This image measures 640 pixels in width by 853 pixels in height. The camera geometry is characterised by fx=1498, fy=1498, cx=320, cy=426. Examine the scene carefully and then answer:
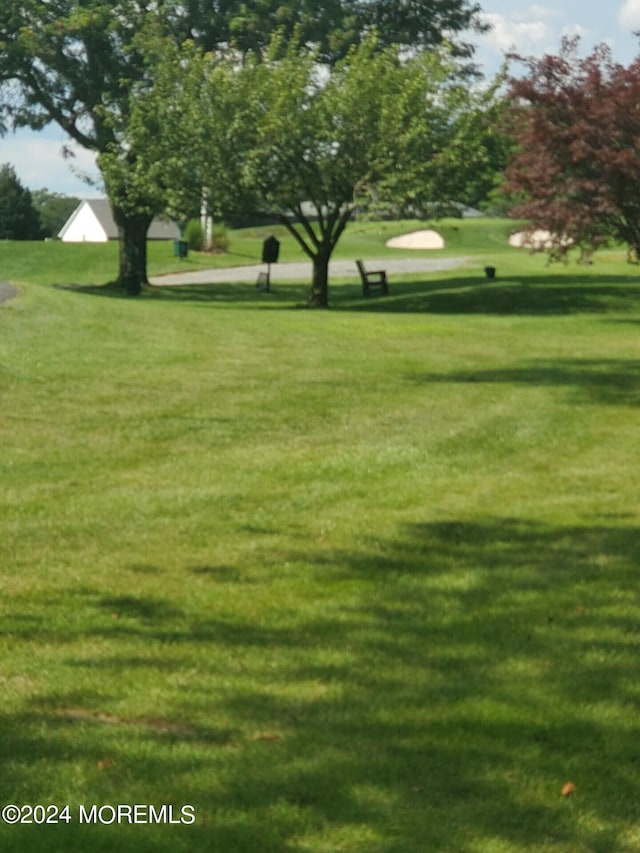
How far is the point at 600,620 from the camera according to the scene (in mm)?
6996

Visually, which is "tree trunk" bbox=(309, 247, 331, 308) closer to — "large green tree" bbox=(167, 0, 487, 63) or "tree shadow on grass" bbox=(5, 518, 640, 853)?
"large green tree" bbox=(167, 0, 487, 63)

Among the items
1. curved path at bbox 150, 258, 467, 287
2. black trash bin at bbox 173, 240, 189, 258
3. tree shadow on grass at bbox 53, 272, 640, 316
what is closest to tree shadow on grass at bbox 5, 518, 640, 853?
tree shadow on grass at bbox 53, 272, 640, 316

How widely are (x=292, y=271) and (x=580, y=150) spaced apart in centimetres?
3515

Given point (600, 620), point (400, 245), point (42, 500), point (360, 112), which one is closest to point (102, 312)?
point (360, 112)

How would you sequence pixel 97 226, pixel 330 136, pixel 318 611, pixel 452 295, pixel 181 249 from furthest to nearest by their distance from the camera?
pixel 97 226 → pixel 181 249 → pixel 452 295 → pixel 330 136 → pixel 318 611

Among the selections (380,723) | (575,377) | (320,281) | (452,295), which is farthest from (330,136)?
(380,723)

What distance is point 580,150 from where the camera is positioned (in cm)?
2905

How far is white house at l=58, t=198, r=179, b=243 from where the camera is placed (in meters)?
114

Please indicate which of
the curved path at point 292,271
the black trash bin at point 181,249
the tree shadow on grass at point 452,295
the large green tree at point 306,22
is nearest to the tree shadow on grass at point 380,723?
the tree shadow on grass at point 452,295

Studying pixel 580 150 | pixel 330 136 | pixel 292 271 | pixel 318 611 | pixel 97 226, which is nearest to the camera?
pixel 318 611

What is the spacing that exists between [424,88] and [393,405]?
23.5 m

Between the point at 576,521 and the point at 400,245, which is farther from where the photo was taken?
the point at 400,245

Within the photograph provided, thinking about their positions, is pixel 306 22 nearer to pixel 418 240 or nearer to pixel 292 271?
pixel 292 271

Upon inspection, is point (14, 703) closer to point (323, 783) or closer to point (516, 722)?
point (323, 783)
